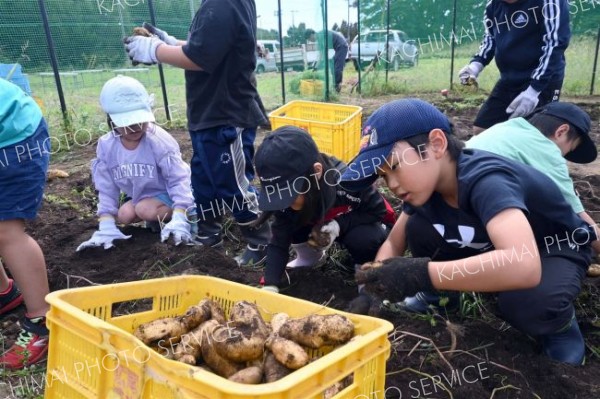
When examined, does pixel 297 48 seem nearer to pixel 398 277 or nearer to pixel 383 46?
pixel 383 46

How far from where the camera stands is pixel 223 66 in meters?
2.75

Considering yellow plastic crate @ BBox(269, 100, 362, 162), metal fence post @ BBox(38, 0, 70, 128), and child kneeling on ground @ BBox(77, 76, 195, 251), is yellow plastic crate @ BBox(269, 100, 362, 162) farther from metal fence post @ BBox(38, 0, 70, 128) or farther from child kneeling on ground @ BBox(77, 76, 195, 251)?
metal fence post @ BBox(38, 0, 70, 128)

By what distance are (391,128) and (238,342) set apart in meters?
0.78

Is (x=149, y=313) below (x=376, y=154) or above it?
below

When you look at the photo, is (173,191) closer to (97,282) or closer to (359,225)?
(97,282)

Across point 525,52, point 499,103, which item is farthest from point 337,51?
point 525,52

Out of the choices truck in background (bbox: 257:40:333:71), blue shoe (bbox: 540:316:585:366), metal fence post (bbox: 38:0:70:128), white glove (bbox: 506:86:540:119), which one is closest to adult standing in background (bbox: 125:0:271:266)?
blue shoe (bbox: 540:316:585:366)

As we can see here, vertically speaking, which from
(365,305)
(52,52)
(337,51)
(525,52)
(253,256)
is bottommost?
(253,256)

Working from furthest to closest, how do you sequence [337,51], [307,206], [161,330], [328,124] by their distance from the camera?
1. [337,51]
2. [328,124]
3. [307,206]
4. [161,330]

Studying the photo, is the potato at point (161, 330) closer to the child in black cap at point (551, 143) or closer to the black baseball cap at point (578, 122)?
the child in black cap at point (551, 143)

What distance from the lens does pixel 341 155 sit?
3.58 m

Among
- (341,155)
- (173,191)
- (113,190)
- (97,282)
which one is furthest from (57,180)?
(341,155)

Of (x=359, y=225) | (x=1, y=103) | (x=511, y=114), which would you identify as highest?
(x=1, y=103)

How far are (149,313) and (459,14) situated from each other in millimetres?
9799
